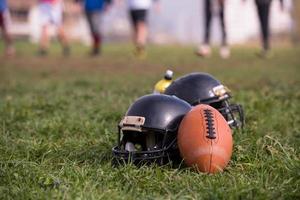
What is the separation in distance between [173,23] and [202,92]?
2076 inches

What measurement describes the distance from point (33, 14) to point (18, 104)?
3884 cm

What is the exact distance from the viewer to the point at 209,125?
3.46 metres

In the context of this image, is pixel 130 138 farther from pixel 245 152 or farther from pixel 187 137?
pixel 245 152

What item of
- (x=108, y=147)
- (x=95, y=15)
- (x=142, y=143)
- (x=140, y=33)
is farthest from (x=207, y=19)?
(x=142, y=143)

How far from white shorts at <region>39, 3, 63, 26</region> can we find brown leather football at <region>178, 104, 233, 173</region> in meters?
11.7

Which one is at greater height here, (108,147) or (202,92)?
(202,92)

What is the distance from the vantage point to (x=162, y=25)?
54.7 m

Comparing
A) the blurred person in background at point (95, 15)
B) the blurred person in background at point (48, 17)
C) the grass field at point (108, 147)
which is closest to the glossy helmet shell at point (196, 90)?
the grass field at point (108, 147)

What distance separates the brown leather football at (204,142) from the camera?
11.0ft

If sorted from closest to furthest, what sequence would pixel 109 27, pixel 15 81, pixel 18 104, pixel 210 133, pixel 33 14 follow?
pixel 210 133, pixel 18 104, pixel 15 81, pixel 33 14, pixel 109 27

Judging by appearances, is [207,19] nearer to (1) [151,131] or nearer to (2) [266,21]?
(2) [266,21]

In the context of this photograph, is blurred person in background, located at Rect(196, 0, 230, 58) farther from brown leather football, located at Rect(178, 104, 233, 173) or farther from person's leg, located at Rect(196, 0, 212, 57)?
brown leather football, located at Rect(178, 104, 233, 173)

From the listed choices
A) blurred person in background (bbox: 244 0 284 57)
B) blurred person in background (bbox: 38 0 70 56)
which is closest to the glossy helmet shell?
blurred person in background (bbox: 244 0 284 57)

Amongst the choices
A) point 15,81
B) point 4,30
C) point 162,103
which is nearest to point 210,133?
point 162,103
